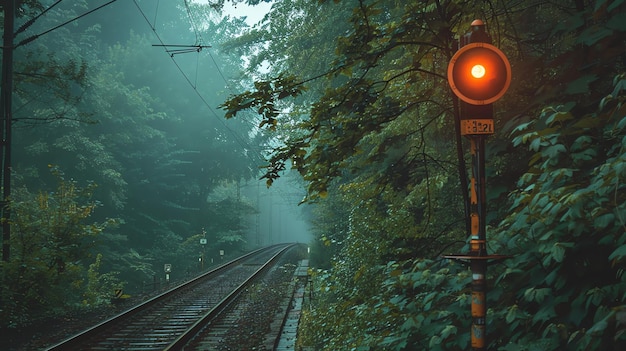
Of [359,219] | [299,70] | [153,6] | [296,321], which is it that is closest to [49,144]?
[299,70]

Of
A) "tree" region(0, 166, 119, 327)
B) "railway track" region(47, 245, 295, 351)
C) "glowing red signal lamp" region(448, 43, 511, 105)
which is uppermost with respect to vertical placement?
"glowing red signal lamp" region(448, 43, 511, 105)

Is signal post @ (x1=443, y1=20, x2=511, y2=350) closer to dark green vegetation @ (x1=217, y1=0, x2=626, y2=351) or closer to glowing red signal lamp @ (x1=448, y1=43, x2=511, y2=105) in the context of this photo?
glowing red signal lamp @ (x1=448, y1=43, x2=511, y2=105)

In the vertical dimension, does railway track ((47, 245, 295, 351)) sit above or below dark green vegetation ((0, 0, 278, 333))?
below

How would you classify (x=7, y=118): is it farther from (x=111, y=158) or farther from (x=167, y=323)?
(x=111, y=158)

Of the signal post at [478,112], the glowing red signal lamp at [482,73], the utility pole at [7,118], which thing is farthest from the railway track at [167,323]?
the glowing red signal lamp at [482,73]

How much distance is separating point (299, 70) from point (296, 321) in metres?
10.4

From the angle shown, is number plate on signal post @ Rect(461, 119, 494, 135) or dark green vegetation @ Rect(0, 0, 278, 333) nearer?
number plate on signal post @ Rect(461, 119, 494, 135)

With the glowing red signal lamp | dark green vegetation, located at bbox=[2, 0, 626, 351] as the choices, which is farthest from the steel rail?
the glowing red signal lamp

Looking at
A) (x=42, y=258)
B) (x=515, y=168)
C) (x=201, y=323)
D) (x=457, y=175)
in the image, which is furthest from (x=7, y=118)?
(x=515, y=168)

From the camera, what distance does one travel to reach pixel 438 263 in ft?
17.9

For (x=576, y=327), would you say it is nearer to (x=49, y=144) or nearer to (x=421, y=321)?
(x=421, y=321)

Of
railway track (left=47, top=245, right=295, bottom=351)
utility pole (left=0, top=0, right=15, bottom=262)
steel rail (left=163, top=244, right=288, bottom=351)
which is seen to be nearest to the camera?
steel rail (left=163, top=244, right=288, bottom=351)

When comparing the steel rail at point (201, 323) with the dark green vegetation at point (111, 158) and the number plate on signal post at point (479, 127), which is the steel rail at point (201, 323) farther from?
the number plate on signal post at point (479, 127)

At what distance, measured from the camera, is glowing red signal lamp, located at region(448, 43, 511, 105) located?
3.48m
